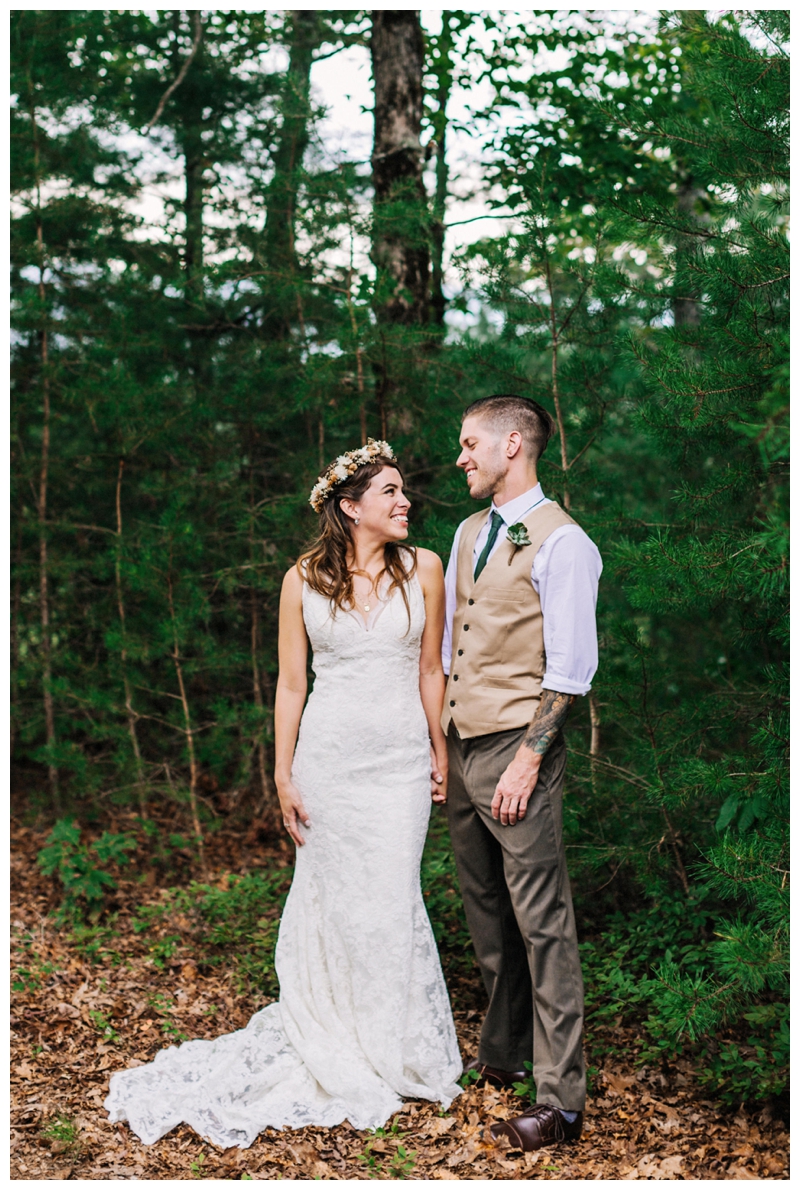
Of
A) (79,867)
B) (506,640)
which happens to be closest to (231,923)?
(79,867)

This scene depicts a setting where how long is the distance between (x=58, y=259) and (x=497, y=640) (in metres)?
5.56

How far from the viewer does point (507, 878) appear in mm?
3307

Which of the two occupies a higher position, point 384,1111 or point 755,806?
point 755,806

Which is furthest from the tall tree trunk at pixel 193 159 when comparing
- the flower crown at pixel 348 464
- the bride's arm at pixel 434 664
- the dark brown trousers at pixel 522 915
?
the dark brown trousers at pixel 522 915

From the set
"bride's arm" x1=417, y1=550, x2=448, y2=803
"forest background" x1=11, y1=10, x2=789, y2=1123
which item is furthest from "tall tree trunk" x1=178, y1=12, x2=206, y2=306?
"bride's arm" x1=417, y1=550, x2=448, y2=803

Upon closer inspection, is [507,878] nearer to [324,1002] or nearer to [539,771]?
[539,771]

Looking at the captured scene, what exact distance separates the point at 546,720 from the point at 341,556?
3.59ft

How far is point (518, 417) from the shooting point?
334 cm

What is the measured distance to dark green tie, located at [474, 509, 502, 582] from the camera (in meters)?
3.35

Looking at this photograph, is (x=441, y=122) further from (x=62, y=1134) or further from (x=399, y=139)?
(x=62, y=1134)

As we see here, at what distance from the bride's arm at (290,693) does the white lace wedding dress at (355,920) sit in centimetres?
4

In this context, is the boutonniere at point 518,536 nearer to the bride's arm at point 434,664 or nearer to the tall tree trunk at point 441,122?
the bride's arm at point 434,664

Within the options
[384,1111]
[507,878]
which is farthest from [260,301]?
[384,1111]
